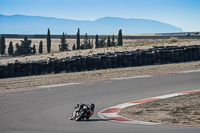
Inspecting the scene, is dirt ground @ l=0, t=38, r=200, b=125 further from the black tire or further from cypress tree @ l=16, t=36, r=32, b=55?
cypress tree @ l=16, t=36, r=32, b=55

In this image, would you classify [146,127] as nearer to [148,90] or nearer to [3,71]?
[148,90]

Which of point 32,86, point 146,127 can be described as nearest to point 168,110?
point 146,127

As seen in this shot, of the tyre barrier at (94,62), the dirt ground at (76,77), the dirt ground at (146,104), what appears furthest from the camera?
the tyre barrier at (94,62)

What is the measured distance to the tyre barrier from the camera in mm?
23828

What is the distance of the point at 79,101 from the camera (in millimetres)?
15070

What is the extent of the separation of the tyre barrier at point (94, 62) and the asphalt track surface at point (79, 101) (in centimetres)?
539

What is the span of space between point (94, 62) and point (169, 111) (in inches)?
567

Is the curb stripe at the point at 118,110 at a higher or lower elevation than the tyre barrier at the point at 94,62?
lower

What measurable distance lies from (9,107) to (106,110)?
346 centimetres

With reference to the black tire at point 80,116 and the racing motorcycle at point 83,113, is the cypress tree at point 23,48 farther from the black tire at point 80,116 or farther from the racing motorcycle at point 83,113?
the black tire at point 80,116

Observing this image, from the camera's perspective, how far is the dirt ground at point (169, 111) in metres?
11.1

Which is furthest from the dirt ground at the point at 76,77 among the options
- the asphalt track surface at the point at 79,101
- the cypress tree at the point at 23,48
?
the cypress tree at the point at 23,48

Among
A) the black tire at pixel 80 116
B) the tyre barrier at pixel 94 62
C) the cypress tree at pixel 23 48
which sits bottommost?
the black tire at pixel 80 116

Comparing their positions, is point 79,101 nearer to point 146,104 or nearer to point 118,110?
point 118,110
